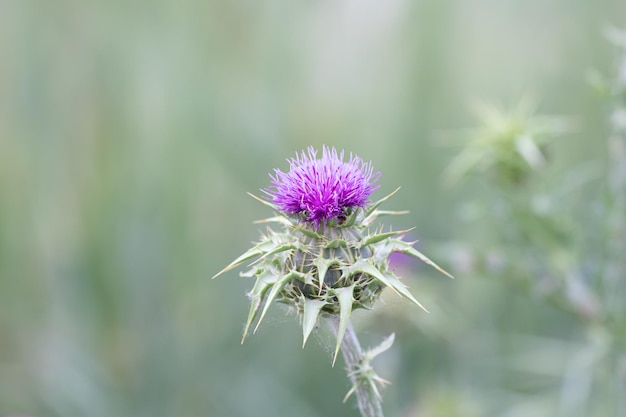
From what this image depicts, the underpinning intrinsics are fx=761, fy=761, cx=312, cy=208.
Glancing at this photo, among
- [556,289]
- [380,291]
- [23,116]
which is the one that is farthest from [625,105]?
[23,116]

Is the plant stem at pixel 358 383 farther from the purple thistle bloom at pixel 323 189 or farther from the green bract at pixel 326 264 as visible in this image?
the purple thistle bloom at pixel 323 189

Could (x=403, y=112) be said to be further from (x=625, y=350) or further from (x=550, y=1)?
(x=625, y=350)

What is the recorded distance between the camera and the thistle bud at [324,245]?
1.14 meters

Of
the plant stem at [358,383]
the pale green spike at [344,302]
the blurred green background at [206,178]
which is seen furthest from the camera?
the blurred green background at [206,178]

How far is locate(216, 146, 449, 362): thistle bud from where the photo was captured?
1.14 meters

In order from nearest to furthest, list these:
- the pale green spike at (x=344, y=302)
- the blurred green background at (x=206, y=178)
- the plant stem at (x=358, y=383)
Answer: the pale green spike at (x=344, y=302), the plant stem at (x=358, y=383), the blurred green background at (x=206, y=178)

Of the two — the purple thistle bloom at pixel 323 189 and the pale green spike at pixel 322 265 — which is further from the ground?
the purple thistle bloom at pixel 323 189

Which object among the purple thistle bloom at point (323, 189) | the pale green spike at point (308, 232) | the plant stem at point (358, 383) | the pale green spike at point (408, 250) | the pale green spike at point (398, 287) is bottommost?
the plant stem at point (358, 383)

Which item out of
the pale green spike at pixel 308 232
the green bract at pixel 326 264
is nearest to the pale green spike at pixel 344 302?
the green bract at pixel 326 264

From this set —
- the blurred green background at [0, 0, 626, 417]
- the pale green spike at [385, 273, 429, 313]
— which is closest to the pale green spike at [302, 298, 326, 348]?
the pale green spike at [385, 273, 429, 313]

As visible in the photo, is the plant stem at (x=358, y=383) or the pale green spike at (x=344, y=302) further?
the plant stem at (x=358, y=383)

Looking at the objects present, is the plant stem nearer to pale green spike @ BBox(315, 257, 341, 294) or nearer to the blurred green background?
pale green spike @ BBox(315, 257, 341, 294)

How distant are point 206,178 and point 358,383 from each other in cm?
242

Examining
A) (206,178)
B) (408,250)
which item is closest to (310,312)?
(408,250)
